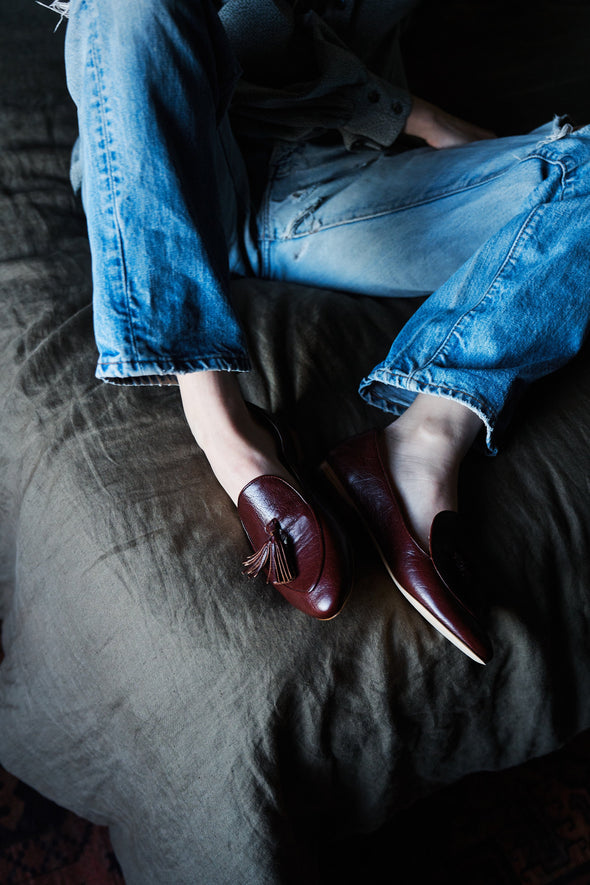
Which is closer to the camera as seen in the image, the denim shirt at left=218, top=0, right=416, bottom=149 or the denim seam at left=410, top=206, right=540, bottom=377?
the denim seam at left=410, top=206, right=540, bottom=377

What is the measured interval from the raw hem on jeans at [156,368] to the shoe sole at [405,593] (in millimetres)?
148

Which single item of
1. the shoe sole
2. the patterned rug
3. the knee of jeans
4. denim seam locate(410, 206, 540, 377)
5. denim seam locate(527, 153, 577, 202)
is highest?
the knee of jeans

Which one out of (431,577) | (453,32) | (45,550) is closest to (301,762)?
(431,577)

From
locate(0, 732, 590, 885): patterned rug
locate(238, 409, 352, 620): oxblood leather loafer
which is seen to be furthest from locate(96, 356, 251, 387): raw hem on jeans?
locate(0, 732, 590, 885): patterned rug

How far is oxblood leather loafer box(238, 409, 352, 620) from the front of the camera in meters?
0.59

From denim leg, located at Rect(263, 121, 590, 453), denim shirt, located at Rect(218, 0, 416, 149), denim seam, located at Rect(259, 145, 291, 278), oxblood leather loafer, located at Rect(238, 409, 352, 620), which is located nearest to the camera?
oxblood leather loafer, located at Rect(238, 409, 352, 620)

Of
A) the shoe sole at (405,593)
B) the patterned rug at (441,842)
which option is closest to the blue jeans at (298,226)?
the shoe sole at (405,593)

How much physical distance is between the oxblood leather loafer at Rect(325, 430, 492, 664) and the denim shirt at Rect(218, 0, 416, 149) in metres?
0.45

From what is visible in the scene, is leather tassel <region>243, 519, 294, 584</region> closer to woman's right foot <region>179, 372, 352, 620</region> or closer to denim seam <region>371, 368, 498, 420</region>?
woman's right foot <region>179, 372, 352, 620</region>

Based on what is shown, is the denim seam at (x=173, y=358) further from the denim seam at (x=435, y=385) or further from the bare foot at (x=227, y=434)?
the denim seam at (x=435, y=385)

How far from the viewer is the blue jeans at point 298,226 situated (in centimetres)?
60

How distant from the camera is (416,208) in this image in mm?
854

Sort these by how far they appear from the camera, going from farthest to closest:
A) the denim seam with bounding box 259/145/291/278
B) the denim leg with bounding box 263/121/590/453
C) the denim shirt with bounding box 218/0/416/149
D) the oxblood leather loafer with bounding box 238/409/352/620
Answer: the denim seam with bounding box 259/145/291/278 < the denim shirt with bounding box 218/0/416/149 < the denim leg with bounding box 263/121/590/453 < the oxblood leather loafer with bounding box 238/409/352/620

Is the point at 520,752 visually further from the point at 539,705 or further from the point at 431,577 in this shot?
the point at 431,577
